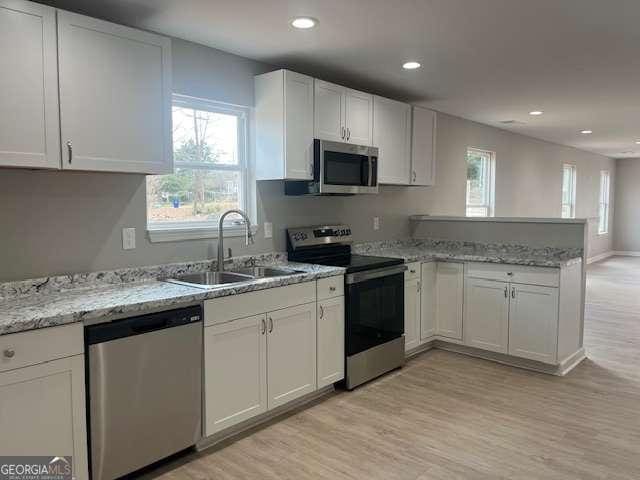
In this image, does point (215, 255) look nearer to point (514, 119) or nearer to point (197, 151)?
point (197, 151)

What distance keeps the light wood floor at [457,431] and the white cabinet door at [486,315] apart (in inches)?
7.8

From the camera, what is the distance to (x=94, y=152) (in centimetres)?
237

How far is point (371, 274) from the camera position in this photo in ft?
11.7

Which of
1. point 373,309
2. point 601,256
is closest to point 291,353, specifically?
point 373,309

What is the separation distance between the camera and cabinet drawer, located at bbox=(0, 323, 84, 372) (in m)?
1.83

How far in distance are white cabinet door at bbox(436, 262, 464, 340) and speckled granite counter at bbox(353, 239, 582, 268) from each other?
4.4 inches

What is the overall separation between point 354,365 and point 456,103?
10.0 feet

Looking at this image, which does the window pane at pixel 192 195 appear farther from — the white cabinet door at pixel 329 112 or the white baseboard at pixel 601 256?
the white baseboard at pixel 601 256

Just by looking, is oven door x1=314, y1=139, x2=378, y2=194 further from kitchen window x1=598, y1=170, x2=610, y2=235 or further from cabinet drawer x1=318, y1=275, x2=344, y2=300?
kitchen window x1=598, y1=170, x2=610, y2=235

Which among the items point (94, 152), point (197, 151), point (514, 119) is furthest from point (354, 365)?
point (514, 119)

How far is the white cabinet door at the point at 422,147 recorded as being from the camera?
4609 mm

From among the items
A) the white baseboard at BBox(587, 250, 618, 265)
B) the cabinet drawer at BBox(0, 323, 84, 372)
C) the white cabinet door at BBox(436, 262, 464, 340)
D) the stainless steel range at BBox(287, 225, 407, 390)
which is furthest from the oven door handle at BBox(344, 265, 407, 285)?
the white baseboard at BBox(587, 250, 618, 265)

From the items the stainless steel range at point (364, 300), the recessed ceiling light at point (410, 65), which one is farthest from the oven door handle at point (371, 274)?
the recessed ceiling light at point (410, 65)

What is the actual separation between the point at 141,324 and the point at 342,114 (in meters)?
2.29
